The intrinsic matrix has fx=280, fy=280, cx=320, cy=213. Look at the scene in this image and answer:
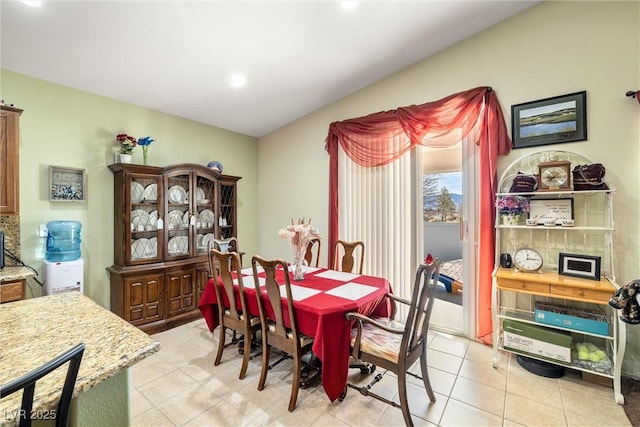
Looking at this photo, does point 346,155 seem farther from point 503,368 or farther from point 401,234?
point 503,368

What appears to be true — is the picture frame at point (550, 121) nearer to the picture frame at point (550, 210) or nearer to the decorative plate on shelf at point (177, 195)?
the picture frame at point (550, 210)

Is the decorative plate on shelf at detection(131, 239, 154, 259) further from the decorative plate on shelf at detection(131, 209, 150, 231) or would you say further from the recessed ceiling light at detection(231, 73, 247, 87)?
the recessed ceiling light at detection(231, 73, 247, 87)

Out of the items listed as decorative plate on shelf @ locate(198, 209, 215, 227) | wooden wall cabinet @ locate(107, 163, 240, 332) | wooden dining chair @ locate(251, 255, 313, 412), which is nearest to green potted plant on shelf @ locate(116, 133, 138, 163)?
wooden wall cabinet @ locate(107, 163, 240, 332)

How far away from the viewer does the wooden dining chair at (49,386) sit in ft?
1.94

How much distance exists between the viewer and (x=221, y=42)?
8.18 feet

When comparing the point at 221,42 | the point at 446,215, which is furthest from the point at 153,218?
the point at 446,215

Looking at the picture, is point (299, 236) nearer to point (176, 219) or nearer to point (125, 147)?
A: point (176, 219)

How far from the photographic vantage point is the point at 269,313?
7.12 feet

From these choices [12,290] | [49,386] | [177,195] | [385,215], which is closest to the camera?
[49,386]

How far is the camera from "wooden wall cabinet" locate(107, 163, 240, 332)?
10.0ft

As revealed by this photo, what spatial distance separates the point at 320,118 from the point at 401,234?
6.59 feet

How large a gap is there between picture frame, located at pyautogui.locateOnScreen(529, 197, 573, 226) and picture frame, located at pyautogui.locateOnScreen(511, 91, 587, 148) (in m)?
0.53

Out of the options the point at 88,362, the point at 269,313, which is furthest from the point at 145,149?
the point at 88,362

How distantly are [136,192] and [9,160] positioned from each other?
1.02 metres
